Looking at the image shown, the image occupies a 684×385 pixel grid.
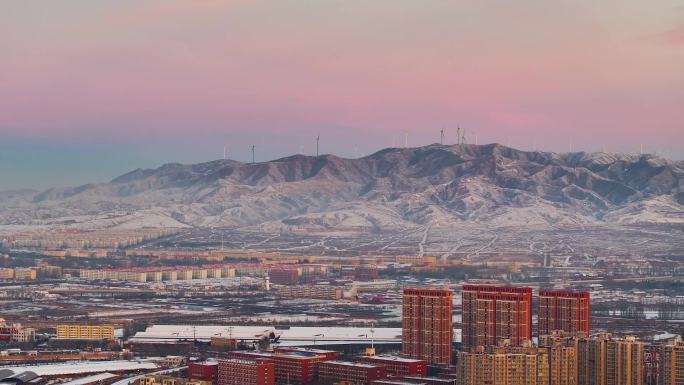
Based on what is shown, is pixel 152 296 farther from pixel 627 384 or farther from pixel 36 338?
pixel 627 384

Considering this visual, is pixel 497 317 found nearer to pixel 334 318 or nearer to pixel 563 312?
pixel 563 312

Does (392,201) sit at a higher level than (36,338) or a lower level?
higher

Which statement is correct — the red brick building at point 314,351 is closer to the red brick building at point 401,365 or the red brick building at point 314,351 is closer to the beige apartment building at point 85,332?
the red brick building at point 401,365

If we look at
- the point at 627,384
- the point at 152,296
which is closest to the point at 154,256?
the point at 152,296

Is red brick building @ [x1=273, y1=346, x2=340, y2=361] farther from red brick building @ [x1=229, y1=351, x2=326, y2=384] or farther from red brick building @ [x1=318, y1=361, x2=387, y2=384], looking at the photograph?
red brick building @ [x1=318, y1=361, x2=387, y2=384]

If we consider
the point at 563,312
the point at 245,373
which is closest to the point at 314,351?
the point at 245,373

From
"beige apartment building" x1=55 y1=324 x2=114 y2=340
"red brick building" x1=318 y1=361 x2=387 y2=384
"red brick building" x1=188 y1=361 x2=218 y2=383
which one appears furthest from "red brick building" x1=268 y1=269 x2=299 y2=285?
"red brick building" x1=188 y1=361 x2=218 y2=383

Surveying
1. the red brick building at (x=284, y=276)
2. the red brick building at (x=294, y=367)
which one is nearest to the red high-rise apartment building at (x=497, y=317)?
the red brick building at (x=294, y=367)
